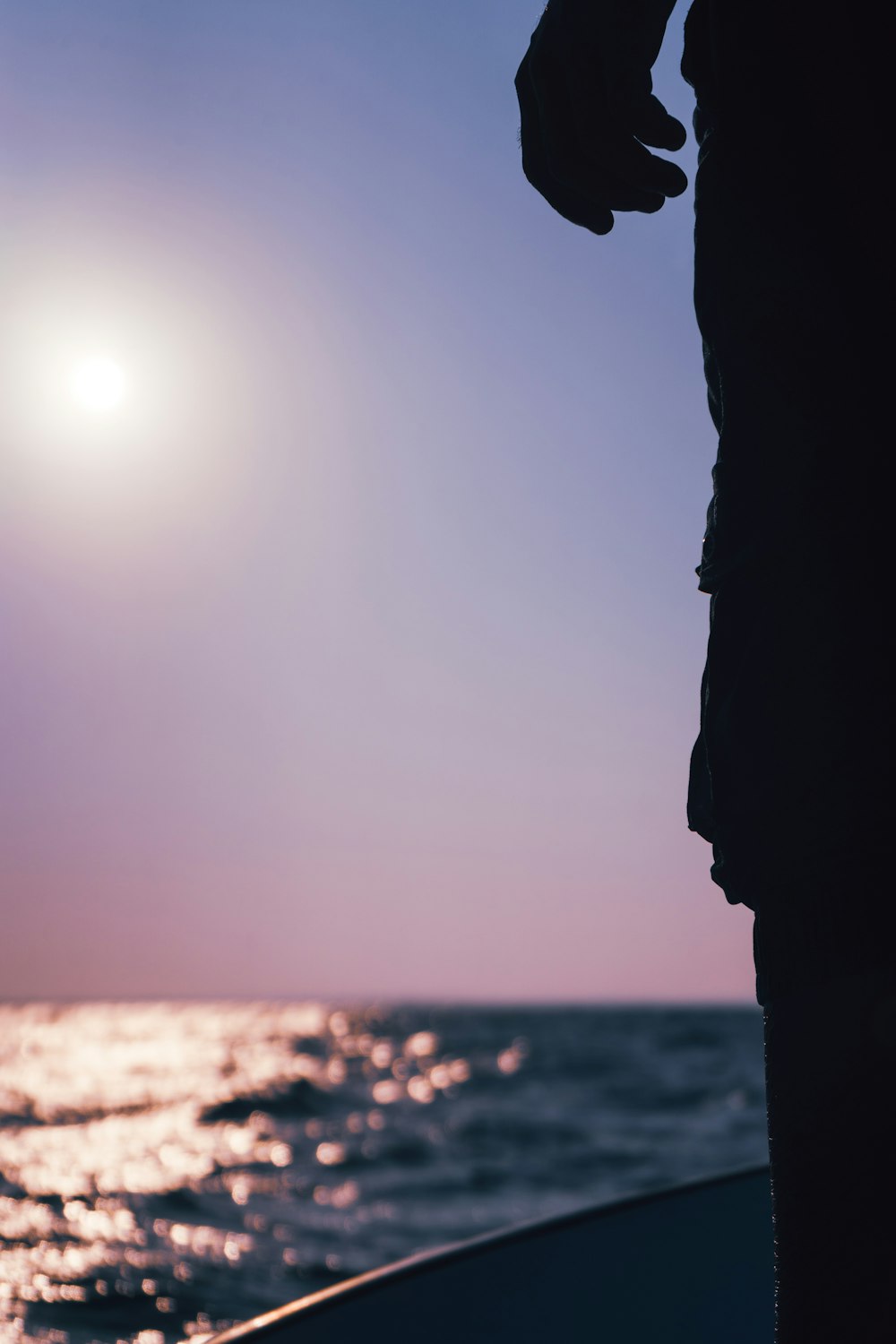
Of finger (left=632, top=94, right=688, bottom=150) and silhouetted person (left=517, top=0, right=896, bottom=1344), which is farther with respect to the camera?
finger (left=632, top=94, right=688, bottom=150)

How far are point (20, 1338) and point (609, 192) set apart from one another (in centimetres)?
665

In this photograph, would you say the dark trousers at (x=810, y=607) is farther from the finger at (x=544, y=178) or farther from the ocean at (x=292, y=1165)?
the ocean at (x=292, y=1165)

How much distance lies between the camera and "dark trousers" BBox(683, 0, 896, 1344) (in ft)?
2.42

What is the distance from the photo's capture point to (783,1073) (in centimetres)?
78

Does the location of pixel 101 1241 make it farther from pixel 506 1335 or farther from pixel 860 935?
pixel 860 935

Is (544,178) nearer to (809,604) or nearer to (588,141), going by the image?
(588,141)

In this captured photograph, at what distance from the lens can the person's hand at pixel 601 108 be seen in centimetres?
101

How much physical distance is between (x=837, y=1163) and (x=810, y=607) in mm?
376

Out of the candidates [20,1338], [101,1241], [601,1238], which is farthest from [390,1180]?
[601,1238]

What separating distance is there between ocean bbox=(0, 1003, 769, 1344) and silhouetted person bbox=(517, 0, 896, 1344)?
2397mm

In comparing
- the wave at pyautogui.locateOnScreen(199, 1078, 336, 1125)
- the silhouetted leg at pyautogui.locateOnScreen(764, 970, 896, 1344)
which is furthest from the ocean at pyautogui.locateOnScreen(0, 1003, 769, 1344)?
the silhouetted leg at pyautogui.locateOnScreen(764, 970, 896, 1344)

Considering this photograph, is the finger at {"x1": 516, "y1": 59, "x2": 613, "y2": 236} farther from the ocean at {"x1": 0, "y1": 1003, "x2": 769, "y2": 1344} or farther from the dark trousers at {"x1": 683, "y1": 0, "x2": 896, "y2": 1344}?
the ocean at {"x1": 0, "y1": 1003, "x2": 769, "y2": 1344}

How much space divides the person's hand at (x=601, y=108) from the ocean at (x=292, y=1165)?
2.58 meters

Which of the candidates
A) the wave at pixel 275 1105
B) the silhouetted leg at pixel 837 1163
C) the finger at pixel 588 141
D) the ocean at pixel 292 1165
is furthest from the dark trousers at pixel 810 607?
the wave at pixel 275 1105
